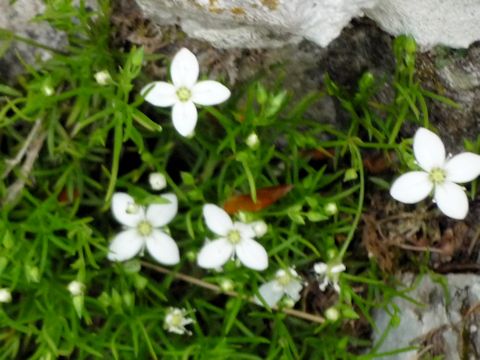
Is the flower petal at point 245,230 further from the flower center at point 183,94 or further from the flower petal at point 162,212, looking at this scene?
the flower center at point 183,94

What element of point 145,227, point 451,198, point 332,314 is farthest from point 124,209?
point 451,198

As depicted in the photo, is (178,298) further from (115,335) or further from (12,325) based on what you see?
(12,325)

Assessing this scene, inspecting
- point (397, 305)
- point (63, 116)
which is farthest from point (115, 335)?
point (397, 305)

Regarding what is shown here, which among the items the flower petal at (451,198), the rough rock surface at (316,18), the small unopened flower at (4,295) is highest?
the rough rock surface at (316,18)

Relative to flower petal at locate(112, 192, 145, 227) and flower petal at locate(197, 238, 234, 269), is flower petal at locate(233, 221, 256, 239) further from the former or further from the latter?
→ flower petal at locate(112, 192, 145, 227)

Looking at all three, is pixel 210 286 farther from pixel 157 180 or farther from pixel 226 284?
pixel 157 180

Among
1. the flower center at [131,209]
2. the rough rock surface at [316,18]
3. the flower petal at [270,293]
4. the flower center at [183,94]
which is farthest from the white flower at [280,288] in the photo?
the rough rock surface at [316,18]
